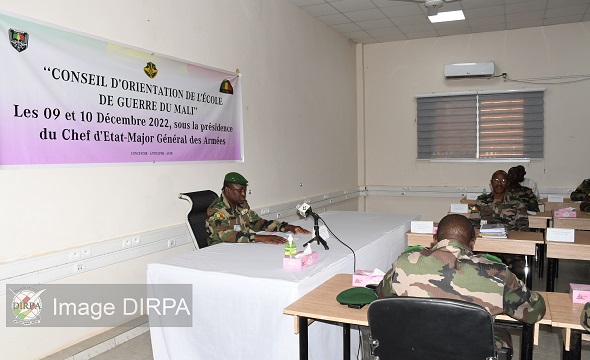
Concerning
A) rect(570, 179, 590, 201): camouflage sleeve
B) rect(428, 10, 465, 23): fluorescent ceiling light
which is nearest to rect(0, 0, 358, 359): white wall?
rect(428, 10, 465, 23): fluorescent ceiling light

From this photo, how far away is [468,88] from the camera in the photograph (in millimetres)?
6922

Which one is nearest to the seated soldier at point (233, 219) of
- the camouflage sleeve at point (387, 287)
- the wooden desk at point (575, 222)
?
the camouflage sleeve at point (387, 287)

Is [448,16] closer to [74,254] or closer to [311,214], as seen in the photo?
[311,214]

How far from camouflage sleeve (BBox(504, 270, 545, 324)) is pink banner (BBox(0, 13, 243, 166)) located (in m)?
2.51

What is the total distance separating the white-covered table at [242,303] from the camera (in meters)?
2.17

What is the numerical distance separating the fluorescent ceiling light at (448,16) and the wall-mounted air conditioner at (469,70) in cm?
91

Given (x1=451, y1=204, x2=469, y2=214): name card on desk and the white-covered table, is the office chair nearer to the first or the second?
the white-covered table

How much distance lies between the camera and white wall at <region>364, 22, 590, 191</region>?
6.41 metres

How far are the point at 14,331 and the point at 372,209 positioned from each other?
5858 millimetres

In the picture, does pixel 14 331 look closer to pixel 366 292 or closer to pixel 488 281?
pixel 366 292

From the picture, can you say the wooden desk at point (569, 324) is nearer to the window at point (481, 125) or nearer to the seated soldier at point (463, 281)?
the seated soldier at point (463, 281)

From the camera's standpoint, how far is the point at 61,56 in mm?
2840

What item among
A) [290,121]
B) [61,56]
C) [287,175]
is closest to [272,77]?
[290,121]

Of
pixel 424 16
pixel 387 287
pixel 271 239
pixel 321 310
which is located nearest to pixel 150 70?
pixel 271 239
